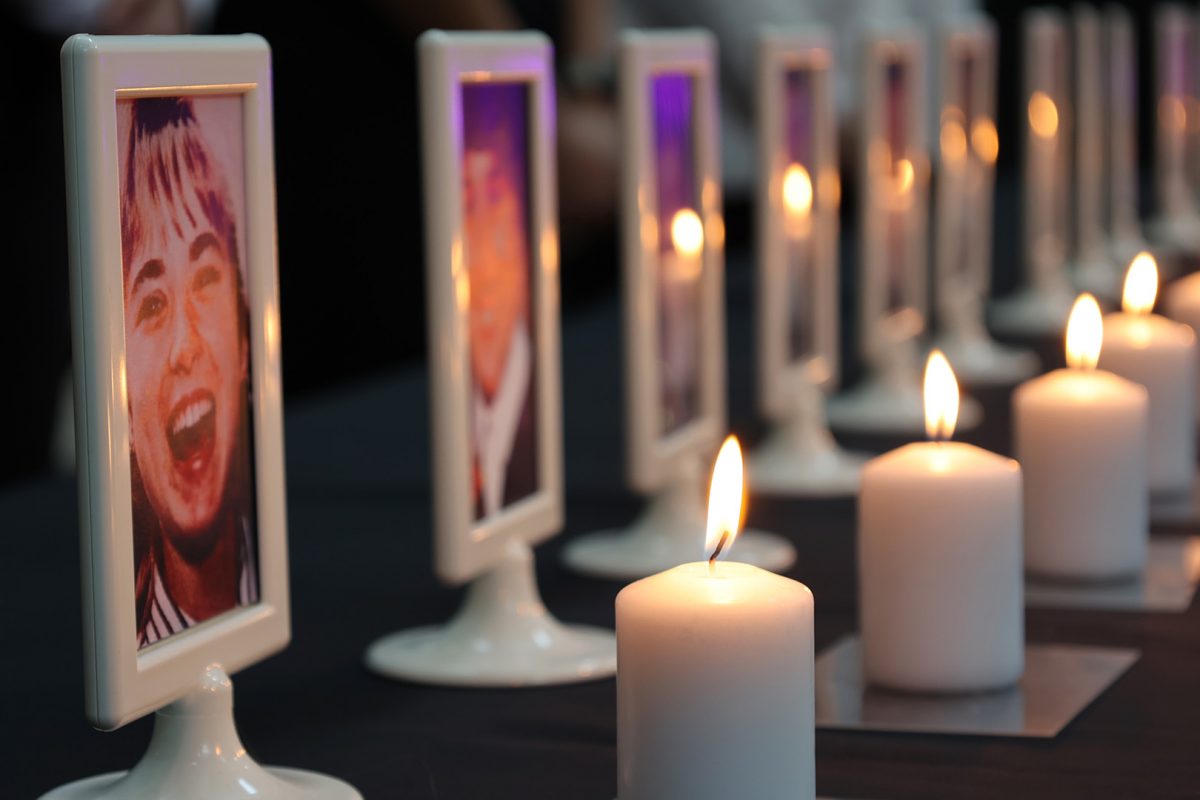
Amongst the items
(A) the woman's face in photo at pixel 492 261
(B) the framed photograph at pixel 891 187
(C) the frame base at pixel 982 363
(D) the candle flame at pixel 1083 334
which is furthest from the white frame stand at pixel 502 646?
(C) the frame base at pixel 982 363

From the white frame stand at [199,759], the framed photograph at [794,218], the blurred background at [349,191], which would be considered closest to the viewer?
the white frame stand at [199,759]

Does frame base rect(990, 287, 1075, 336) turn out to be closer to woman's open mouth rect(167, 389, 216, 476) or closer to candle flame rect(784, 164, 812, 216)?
candle flame rect(784, 164, 812, 216)

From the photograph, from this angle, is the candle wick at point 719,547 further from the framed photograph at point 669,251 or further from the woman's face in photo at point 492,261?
the framed photograph at point 669,251

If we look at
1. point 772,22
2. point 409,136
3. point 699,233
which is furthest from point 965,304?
point 772,22

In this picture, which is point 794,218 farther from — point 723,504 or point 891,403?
point 723,504

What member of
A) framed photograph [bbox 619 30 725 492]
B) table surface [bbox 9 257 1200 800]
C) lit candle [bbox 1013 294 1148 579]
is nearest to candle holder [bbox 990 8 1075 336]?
table surface [bbox 9 257 1200 800]

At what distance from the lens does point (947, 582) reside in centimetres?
125

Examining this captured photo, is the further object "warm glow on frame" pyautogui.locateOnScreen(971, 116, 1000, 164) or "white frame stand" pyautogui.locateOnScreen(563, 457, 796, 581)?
"warm glow on frame" pyautogui.locateOnScreen(971, 116, 1000, 164)

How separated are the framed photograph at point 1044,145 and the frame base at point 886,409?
0.93m

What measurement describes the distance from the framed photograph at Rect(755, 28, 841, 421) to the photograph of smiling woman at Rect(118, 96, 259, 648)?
3.06 feet

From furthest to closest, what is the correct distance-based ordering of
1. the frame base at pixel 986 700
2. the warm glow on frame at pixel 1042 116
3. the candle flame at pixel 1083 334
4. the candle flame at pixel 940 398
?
the warm glow on frame at pixel 1042 116 < the candle flame at pixel 1083 334 < the candle flame at pixel 940 398 < the frame base at pixel 986 700

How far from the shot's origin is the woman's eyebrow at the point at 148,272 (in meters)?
0.96

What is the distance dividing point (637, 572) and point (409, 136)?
293 centimetres

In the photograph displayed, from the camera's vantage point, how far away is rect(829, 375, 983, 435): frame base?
2354 mm
